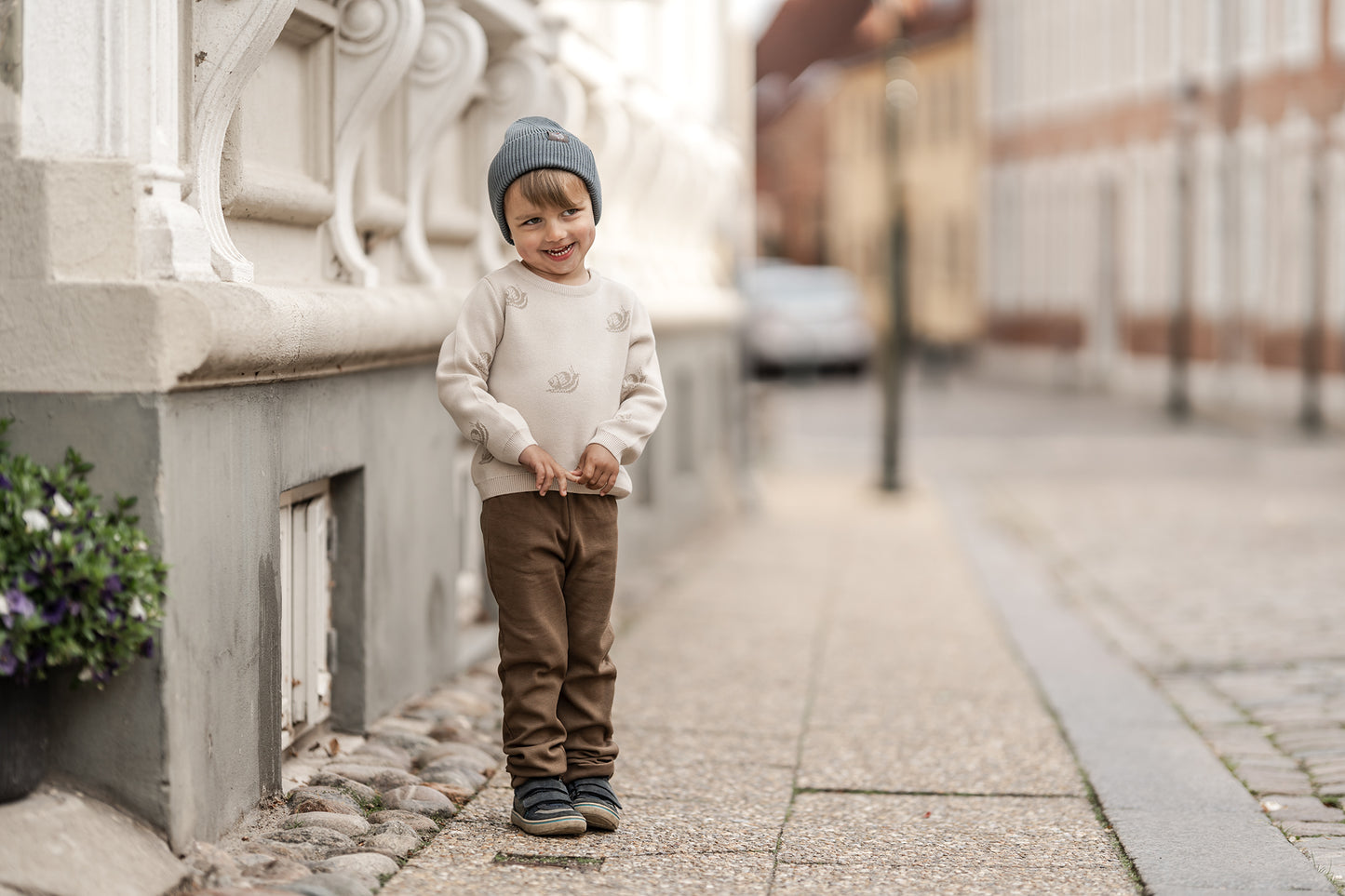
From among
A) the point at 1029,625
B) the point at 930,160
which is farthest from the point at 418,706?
the point at 930,160

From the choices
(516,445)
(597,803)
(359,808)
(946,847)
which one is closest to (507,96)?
(516,445)

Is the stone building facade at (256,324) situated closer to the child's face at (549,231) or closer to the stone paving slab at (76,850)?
the stone paving slab at (76,850)

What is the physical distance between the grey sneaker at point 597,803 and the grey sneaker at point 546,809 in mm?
30

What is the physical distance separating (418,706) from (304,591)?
0.81 metres

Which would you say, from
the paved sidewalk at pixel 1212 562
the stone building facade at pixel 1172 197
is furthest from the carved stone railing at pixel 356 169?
the stone building facade at pixel 1172 197

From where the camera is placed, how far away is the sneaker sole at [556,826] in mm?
4422

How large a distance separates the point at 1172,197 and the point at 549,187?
1085 inches

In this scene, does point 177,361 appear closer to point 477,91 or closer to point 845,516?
point 477,91

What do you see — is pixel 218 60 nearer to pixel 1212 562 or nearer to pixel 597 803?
pixel 597 803

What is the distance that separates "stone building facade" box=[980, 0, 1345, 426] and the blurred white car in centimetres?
439

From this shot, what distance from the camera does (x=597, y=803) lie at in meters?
4.54

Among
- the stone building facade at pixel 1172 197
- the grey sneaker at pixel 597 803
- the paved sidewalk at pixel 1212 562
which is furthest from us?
the stone building facade at pixel 1172 197

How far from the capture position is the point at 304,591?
5.31m

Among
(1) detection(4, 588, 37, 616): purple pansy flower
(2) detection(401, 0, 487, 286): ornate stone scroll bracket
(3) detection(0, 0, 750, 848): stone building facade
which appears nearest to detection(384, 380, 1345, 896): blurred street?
(3) detection(0, 0, 750, 848): stone building facade
